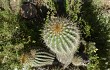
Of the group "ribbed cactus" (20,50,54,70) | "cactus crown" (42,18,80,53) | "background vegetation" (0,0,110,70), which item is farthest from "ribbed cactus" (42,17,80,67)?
"background vegetation" (0,0,110,70)

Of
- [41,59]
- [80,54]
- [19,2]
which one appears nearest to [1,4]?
[19,2]

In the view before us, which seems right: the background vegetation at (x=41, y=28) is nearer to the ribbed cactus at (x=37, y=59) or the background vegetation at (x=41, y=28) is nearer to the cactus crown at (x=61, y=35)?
the ribbed cactus at (x=37, y=59)

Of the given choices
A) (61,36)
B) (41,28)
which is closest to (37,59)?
(41,28)

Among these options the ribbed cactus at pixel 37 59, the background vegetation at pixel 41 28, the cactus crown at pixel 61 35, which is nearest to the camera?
the cactus crown at pixel 61 35

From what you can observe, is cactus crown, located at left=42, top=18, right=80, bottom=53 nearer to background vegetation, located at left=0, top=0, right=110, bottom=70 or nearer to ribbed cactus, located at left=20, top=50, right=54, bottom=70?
ribbed cactus, located at left=20, top=50, right=54, bottom=70

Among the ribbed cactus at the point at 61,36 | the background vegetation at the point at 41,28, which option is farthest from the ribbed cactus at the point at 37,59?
the ribbed cactus at the point at 61,36

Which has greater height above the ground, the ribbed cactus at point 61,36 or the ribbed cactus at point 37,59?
the ribbed cactus at point 61,36

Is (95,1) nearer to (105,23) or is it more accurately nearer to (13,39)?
(105,23)
